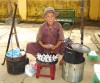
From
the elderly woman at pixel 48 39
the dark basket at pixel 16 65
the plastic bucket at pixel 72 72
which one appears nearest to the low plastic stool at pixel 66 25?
the elderly woman at pixel 48 39

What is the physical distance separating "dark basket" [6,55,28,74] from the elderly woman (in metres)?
0.28

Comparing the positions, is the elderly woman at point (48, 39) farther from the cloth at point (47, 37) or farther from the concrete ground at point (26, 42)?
the concrete ground at point (26, 42)

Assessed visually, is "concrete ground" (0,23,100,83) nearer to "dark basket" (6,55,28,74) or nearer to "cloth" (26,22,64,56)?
"dark basket" (6,55,28,74)

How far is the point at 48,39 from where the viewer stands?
3.70 m

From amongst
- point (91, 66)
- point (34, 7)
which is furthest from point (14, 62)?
point (34, 7)

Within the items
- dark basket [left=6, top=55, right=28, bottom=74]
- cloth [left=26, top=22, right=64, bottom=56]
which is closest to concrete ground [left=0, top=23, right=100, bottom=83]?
dark basket [left=6, top=55, right=28, bottom=74]

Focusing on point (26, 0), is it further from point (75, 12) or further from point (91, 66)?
point (91, 66)

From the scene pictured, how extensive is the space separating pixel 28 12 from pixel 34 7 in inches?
11.9

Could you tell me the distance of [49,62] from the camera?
10.5ft

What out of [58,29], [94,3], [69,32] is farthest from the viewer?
[94,3]

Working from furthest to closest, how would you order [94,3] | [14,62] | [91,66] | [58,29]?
[94,3]
[91,66]
[58,29]
[14,62]

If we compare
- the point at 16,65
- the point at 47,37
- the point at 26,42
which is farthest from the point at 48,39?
the point at 26,42

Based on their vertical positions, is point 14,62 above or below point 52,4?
below

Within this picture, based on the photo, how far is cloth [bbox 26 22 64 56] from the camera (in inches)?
144
